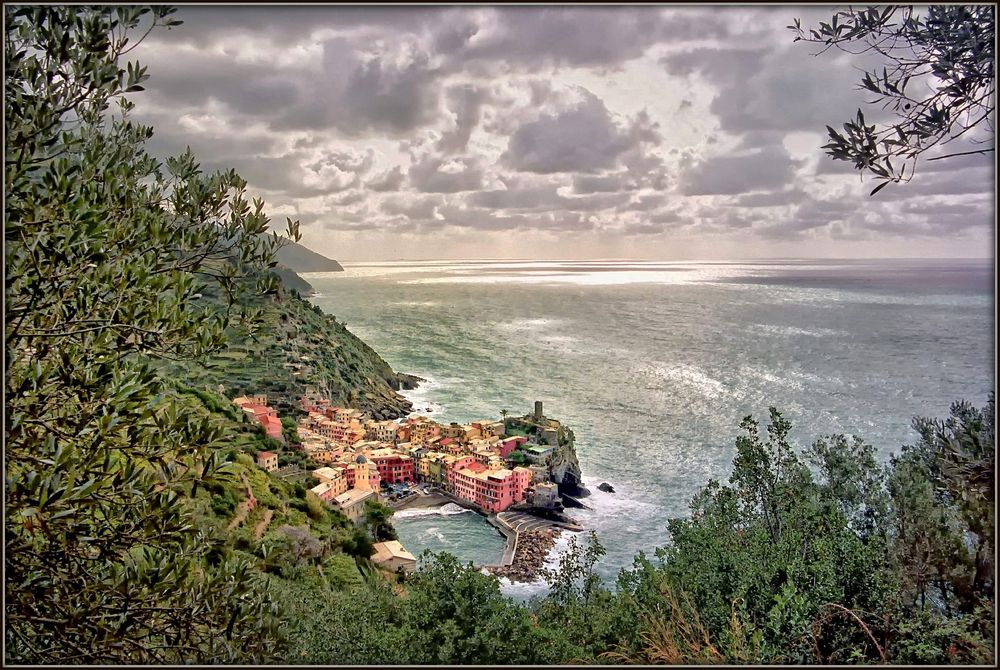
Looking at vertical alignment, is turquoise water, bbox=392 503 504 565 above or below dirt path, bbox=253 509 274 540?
below

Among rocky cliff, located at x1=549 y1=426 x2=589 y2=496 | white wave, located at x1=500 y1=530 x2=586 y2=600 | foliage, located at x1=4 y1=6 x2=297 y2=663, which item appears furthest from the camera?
rocky cliff, located at x1=549 y1=426 x2=589 y2=496

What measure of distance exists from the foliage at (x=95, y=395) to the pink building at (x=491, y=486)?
545 cm

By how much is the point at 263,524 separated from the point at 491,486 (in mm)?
2770

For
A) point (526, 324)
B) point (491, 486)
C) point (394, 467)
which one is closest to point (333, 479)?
point (394, 467)

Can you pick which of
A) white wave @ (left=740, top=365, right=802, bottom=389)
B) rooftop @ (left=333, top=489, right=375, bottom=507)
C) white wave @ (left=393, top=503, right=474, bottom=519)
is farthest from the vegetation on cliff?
white wave @ (left=740, top=365, right=802, bottom=389)

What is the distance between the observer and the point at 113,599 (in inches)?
64.4

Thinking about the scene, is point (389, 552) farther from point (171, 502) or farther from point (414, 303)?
point (171, 502)

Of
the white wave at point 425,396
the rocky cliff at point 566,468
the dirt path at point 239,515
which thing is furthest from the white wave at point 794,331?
the dirt path at point 239,515

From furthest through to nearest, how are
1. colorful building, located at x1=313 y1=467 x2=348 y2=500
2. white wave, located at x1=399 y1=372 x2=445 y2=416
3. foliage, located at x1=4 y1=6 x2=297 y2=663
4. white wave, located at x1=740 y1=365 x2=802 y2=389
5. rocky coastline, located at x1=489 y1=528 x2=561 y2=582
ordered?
white wave, located at x1=399 y1=372 x2=445 y2=416, white wave, located at x1=740 y1=365 x2=802 y2=389, colorful building, located at x1=313 y1=467 x2=348 y2=500, rocky coastline, located at x1=489 y1=528 x2=561 y2=582, foliage, located at x1=4 y1=6 x2=297 y2=663

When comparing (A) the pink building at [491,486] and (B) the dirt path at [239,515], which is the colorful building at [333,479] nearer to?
(A) the pink building at [491,486]

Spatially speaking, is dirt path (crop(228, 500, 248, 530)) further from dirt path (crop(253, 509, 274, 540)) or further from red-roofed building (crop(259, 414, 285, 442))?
red-roofed building (crop(259, 414, 285, 442))

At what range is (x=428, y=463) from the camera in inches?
312

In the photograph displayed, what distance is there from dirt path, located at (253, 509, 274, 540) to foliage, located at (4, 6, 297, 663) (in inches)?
165

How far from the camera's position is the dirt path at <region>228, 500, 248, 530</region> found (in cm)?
552
